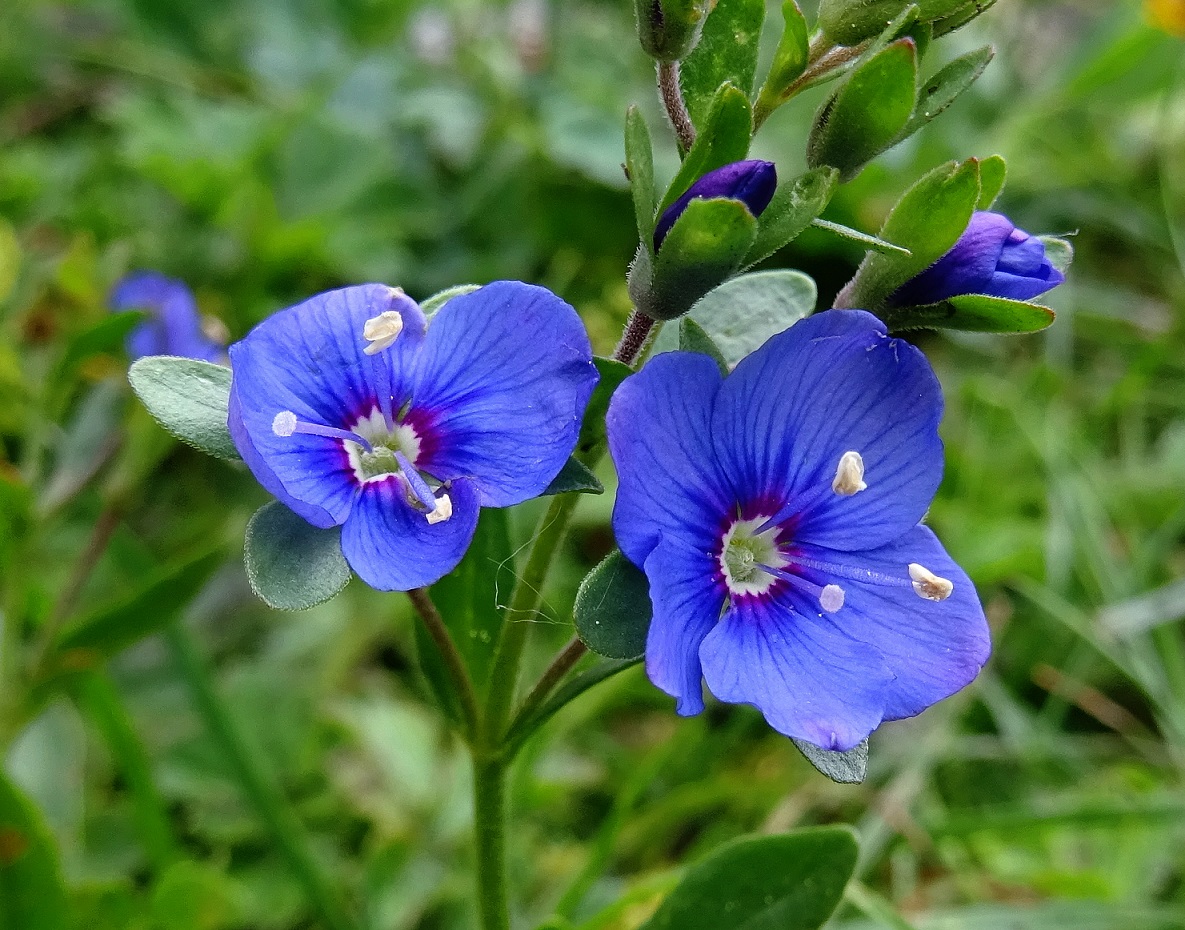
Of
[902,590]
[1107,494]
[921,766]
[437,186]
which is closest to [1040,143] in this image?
[1107,494]

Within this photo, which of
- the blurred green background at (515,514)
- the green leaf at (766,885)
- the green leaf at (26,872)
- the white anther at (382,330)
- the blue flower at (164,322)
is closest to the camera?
the white anther at (382,330)

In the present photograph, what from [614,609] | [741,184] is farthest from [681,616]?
[741,184]

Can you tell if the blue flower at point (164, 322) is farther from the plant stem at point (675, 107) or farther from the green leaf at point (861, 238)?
the green leaf at point (861, 238)

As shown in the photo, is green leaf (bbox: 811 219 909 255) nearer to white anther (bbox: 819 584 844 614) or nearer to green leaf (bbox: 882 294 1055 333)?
green leaf (bbox: 882 294 1055 333)

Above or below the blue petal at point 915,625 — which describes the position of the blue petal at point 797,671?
above

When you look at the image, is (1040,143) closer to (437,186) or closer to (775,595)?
(437,186)

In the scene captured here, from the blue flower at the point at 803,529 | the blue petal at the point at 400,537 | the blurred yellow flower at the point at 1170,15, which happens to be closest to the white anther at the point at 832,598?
the blue flower at the point at 803,529

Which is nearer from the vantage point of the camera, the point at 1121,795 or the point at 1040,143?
the point at 1121,795
